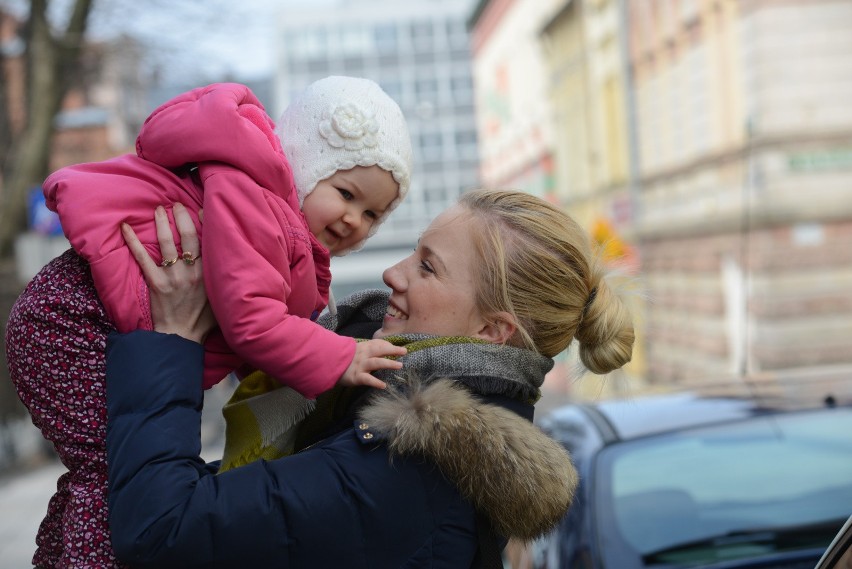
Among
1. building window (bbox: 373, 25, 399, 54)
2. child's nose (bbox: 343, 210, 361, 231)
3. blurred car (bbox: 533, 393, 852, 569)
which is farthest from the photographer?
building window (bbox: 373, 25, 399, 54)

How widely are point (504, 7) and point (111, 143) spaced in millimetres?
15368

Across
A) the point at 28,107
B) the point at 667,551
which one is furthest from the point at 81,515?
the point at 28,107

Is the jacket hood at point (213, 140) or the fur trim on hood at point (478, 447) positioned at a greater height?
the jacket hood at point (213, 140)

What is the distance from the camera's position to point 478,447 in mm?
2066

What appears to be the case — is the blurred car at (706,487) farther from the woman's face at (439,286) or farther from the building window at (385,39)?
the building window at (385,39)

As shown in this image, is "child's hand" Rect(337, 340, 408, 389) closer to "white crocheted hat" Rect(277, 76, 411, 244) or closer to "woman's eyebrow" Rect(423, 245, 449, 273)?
"woman's eyebrow" Rect(423, 245, 449, 273)

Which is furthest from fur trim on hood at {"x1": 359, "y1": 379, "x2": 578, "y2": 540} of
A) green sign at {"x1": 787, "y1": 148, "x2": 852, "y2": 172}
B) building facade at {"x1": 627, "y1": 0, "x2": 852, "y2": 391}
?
green sign at {"x1": 787, "y1": 148, "x2": 852, "y2": 172}

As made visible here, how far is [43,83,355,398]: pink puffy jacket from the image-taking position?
6.87 ft

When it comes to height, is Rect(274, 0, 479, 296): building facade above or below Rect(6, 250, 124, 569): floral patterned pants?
above

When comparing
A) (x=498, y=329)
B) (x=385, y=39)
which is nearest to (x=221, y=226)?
(x=498, y=329)

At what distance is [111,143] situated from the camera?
41938 mm

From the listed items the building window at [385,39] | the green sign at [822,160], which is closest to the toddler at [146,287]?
the green sign at [822,160]

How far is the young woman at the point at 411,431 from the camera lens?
194cm

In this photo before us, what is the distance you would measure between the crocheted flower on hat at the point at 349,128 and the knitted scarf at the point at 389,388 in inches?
19.0
